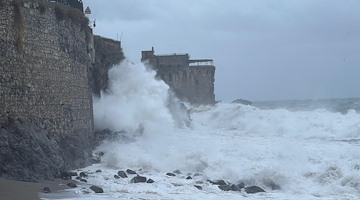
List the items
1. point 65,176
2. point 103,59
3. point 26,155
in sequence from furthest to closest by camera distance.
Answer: point 103,59, point 65,176, point 26,155

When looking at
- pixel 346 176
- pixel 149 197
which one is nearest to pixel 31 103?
pixel 149 197

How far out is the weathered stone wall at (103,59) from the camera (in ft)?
75.7

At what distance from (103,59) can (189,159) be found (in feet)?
27.7

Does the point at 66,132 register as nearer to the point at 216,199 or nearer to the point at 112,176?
the point at 112,176

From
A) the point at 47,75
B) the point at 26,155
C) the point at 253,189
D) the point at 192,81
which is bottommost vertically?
the point at 253,189

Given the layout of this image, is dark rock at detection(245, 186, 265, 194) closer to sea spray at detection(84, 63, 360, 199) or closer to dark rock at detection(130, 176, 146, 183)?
sea spray at detection(84, 63, 360, 199)

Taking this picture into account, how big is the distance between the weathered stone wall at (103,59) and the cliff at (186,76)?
19.9 meters

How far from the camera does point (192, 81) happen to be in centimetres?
5106

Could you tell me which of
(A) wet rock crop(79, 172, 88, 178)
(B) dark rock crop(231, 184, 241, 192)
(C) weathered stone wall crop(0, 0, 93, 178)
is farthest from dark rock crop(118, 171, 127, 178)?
(B) dark rock crop(231, 184, 241, 192)

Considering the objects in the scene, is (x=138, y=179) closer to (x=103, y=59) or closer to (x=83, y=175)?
(x=83, y=175)

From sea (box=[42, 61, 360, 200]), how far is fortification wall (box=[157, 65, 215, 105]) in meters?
19.2

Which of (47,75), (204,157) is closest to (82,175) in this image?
(47,75)

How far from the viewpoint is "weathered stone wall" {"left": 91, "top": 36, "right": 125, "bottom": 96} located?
2308 cm

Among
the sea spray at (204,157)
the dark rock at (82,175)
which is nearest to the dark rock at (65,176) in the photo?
the dark rock at (82,175)
